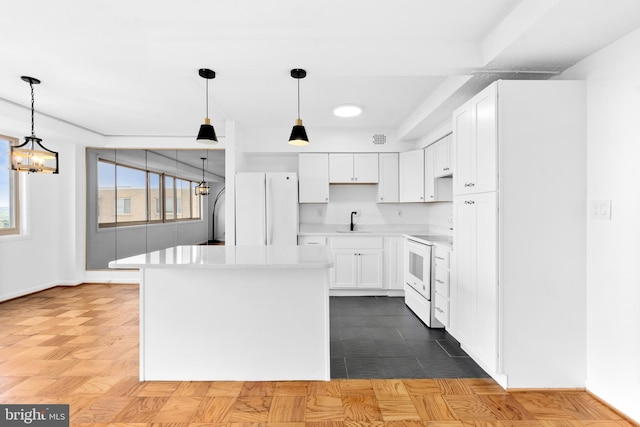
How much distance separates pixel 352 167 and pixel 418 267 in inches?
72.2

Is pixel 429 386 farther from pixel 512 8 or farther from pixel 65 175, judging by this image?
pixel 65 175

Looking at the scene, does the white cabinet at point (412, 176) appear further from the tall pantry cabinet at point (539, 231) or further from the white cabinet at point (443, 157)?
the tall pantry cabinet at point (539, 231)

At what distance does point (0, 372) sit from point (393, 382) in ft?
9.57

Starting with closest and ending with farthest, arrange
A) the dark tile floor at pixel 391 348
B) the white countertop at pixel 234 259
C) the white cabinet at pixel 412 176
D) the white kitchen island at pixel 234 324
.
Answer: the white countertop at pixel 234 259 → the white kitchen island at pixel 234 324 → the dark tile floor at pixel 391 348 → the white cabinet at pixel 412 176

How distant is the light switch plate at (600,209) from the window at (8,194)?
6.39 metres

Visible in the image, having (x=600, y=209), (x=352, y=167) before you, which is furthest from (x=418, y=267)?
(x=600, y=209)

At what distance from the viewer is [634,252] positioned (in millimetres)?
1994

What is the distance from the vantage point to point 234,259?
2406mm

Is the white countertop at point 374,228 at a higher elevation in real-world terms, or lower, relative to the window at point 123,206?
lower

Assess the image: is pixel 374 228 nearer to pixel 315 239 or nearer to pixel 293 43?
pixel 315 239

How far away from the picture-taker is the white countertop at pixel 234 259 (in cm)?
223

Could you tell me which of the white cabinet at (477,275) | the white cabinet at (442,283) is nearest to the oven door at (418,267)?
the white cabinet at (442,283)

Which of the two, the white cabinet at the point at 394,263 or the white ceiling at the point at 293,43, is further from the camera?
the white cabinet at the point at 394,263

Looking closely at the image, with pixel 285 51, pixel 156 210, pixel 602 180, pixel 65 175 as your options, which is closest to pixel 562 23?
pixel 602 180
